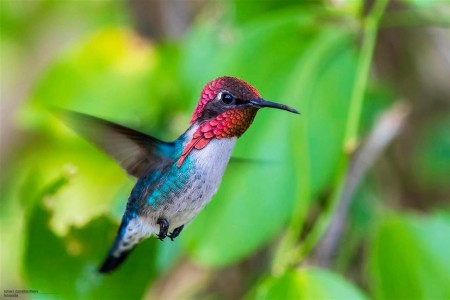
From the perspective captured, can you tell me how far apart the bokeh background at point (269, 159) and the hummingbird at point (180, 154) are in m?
0.13

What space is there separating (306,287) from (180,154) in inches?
14.7

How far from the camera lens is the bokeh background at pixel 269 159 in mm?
751

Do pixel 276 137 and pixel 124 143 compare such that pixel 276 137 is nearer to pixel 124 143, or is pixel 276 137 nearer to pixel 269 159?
pixel 269 159

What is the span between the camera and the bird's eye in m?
0.36

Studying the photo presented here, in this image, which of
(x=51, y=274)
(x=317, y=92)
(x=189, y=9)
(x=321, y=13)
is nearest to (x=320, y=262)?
(x=317, y=92)

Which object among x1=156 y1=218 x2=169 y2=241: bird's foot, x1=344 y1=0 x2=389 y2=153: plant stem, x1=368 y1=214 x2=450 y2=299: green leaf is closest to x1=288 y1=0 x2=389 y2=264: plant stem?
x1=344 y1=0 x2=389 y2=153: plant stem

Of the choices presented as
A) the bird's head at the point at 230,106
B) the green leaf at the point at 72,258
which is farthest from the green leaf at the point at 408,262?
the bird's head at the point at 230,106

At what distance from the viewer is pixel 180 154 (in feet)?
1.36

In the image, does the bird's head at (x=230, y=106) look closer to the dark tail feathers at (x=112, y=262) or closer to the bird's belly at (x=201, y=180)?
the bird's belly at (x=201, y=180)

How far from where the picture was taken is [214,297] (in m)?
1.48

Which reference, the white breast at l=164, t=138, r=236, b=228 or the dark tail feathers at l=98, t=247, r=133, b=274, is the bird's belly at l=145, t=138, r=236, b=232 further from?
the dark tail feathers at l=98, t=247, r=133, b=274

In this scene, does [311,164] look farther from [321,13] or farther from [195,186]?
[195,186]

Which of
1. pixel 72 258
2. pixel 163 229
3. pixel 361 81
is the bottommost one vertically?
pixel 72 258

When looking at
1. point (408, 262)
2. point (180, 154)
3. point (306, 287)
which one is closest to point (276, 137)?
point (306, 287)
